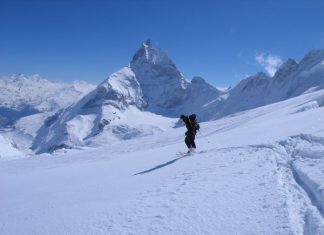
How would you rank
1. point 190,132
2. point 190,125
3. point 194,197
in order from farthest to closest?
1. point 190,125
2. point 190,132
3. point 194,197

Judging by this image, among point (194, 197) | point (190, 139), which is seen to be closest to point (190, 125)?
point (190, 139)

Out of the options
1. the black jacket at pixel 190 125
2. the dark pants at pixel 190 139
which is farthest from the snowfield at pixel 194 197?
the black jacket at pixel 190 125

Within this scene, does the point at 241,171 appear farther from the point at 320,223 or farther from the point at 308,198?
the point at 320,223

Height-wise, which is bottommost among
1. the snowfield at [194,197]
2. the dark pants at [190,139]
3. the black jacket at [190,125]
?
the snowfield at [194,197]

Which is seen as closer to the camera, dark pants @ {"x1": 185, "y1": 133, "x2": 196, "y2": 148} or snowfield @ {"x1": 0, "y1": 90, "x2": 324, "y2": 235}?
snowfield @ {"x1": 0, "y1": 90, "x2": 324, "y2": 235}

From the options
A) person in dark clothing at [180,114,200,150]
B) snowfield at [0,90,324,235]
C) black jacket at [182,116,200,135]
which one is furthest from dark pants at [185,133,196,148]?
snowfield at [0,90,324,235]

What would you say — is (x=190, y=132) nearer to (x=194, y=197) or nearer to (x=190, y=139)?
(x=190, y=139)

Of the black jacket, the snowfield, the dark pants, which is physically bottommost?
the snowfield

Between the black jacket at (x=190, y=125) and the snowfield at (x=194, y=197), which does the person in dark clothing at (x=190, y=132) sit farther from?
the snowfield at (x=194, y=197)

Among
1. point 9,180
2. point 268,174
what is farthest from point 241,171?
point 9,180

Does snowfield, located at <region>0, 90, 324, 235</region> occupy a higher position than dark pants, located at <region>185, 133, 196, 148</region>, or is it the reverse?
dark pants, located at <region>185, 133, 196, 148</region>

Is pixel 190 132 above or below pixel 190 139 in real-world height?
above

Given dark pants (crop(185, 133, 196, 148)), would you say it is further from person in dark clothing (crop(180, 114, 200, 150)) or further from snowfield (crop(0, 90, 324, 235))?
snowfield (crop(0, 90, 324, 235))

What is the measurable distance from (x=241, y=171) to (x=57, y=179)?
941 centimetres
